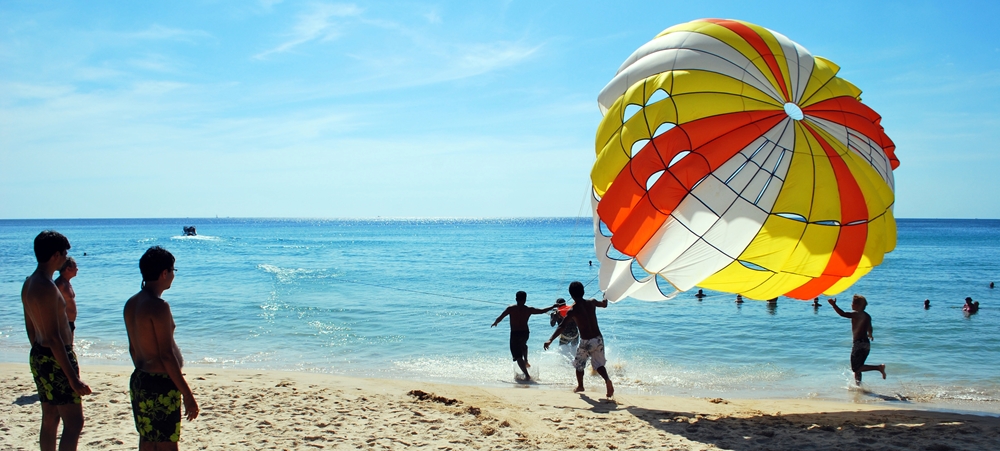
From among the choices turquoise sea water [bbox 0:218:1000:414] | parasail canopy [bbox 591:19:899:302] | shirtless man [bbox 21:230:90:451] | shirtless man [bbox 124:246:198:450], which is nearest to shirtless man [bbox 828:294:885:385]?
turquoise sea water [bbox 0:218:1000:414]

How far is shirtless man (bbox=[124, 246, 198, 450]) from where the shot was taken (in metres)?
3.54

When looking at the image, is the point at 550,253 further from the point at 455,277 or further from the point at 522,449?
the point at 522,449

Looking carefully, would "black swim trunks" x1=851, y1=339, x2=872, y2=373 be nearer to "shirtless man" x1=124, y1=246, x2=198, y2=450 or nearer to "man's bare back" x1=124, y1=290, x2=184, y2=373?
"shirtless man" x1=124, y1=246, x2=198, y2=450

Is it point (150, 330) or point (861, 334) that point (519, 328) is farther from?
point (150, 330)

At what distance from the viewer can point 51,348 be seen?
3.90m

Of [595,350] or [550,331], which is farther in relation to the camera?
[550,331]

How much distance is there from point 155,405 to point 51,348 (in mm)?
851

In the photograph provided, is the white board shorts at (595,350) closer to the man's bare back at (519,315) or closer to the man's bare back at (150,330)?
the man's bare back at (519,315)

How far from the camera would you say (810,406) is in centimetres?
757

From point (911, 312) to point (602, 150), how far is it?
1398cm

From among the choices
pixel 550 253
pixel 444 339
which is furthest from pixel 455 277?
pixel 550 253

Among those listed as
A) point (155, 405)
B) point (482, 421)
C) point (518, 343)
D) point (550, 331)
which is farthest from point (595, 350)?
point (550, 331)

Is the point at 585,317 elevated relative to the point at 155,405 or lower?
elevated

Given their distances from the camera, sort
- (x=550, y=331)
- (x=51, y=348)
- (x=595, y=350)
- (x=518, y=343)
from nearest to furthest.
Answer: (x=51, y=348)
(x=595, y=350)
(x=518, y=343)
(x=550, y=331)
